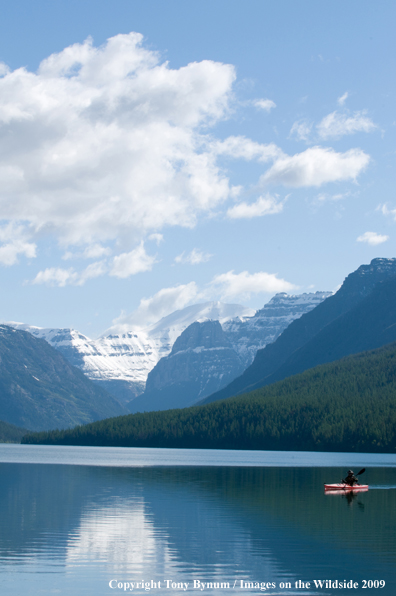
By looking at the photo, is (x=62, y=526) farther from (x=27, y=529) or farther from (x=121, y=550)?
(x=121, y=550)

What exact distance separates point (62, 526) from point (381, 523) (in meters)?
29.8

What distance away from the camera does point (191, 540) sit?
187 feet

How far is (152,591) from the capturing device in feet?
132

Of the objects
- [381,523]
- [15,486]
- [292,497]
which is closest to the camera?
[381,523]

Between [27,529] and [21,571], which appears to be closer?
[21,571]

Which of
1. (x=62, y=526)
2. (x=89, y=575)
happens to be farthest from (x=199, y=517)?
(x=89, y=575)

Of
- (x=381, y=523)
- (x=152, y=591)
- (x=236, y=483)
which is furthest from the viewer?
(x=236, y=483)

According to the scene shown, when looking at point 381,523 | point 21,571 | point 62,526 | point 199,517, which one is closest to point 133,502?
point 199,517

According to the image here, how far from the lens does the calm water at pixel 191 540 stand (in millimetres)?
42438

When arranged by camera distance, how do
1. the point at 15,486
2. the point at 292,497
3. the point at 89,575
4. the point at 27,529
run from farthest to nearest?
the point at 15,486
the point at 292,497
the point at 27,529
the point at 89,575

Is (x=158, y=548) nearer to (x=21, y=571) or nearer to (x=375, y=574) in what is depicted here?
(x=21, y=571)

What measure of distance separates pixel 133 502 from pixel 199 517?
15.6m

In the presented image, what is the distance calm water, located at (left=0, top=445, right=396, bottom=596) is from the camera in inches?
1671

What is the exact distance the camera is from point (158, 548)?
5306cm
